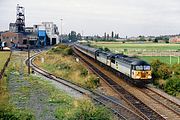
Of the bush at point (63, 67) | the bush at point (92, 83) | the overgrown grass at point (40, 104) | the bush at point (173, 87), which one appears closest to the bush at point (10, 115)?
the overgrown grass at point (40, 104)

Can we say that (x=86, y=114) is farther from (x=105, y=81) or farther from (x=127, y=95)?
(x=105, y=81)

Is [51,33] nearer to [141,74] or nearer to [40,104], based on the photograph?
[141,74]

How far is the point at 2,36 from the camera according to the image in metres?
119

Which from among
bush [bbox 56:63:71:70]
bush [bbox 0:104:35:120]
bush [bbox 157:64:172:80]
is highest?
bush [bbox 0:104:35:120]

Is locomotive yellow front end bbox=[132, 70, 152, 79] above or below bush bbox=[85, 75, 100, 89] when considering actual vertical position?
above

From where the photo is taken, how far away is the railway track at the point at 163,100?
24.2 metres

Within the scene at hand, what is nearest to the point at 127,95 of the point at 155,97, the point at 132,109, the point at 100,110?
the point at 155,97

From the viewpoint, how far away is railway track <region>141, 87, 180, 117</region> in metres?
24.2

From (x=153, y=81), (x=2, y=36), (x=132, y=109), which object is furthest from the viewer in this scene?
(x=2, y=36)

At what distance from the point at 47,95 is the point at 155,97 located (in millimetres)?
8903

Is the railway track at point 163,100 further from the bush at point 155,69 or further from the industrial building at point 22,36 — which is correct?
the industrial building at point 22,36

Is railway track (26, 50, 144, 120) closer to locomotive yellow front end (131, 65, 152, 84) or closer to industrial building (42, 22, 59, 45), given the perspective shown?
locomotive yellow front end (131, 65, 152, 84)

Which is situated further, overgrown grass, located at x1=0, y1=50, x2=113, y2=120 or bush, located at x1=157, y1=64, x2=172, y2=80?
bush, located at x1=157, y1=64, x2=172, y2=80

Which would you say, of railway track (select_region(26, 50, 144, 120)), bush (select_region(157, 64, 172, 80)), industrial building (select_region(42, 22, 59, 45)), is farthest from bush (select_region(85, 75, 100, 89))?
industrial building (select_region(42, 22, 59, 45))
